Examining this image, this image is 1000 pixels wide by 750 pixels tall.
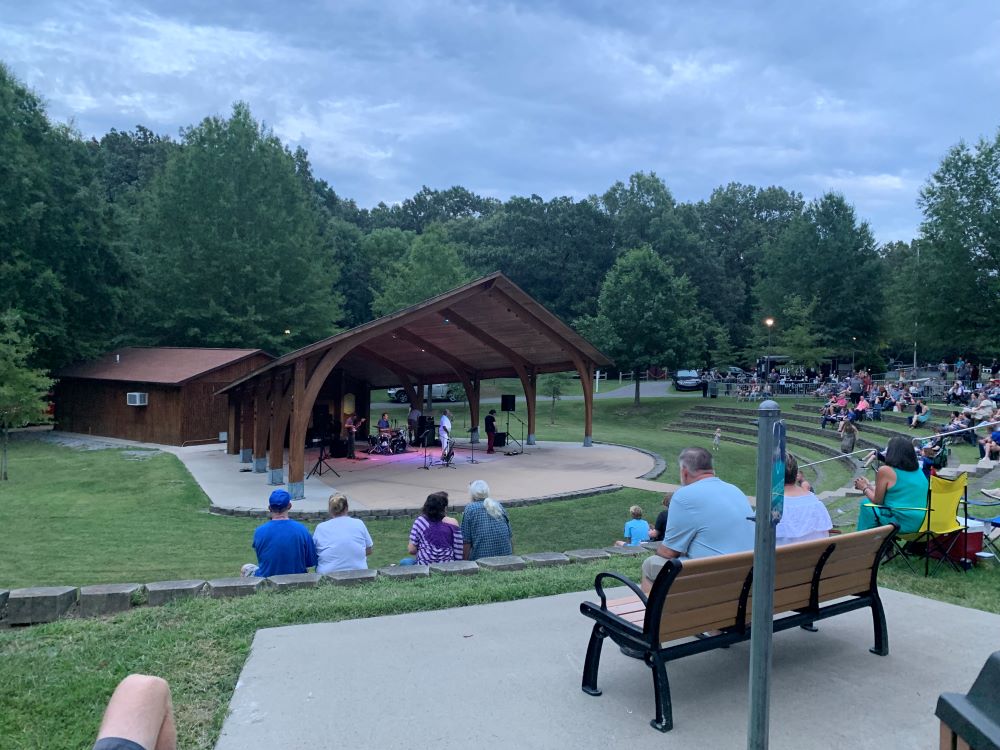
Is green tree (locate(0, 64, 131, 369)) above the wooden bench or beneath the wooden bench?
above

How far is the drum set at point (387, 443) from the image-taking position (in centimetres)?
2062

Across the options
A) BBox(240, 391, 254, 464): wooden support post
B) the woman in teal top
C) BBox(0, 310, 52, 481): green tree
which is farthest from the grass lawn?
BBox(240, 391, 254, 464): wooden support post

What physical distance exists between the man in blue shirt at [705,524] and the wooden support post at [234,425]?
58.7 ft

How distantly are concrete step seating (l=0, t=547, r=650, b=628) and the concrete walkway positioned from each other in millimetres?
1047

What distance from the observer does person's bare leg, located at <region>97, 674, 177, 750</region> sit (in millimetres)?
1978

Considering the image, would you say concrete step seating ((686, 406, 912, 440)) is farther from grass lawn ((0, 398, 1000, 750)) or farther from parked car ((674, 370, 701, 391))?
parked car ((674, 370, 701, 391))

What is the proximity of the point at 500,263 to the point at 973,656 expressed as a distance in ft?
167

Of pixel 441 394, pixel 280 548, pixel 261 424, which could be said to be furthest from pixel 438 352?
pixel 441 394

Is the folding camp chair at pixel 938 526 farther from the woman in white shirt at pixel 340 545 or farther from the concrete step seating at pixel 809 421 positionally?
the concrete step seating at pixel 809 421

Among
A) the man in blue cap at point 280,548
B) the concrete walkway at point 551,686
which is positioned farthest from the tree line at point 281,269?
the concrete walkway at point 551,686

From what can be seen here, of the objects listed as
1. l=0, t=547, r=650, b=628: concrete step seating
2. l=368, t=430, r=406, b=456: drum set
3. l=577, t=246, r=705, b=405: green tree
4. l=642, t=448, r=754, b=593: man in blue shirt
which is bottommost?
l=368, t=430, r=406, b=456: drum set

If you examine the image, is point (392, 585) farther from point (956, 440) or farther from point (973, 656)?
point (956, 440)

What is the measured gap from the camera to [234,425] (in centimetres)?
2003

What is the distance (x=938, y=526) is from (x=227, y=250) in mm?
32553
